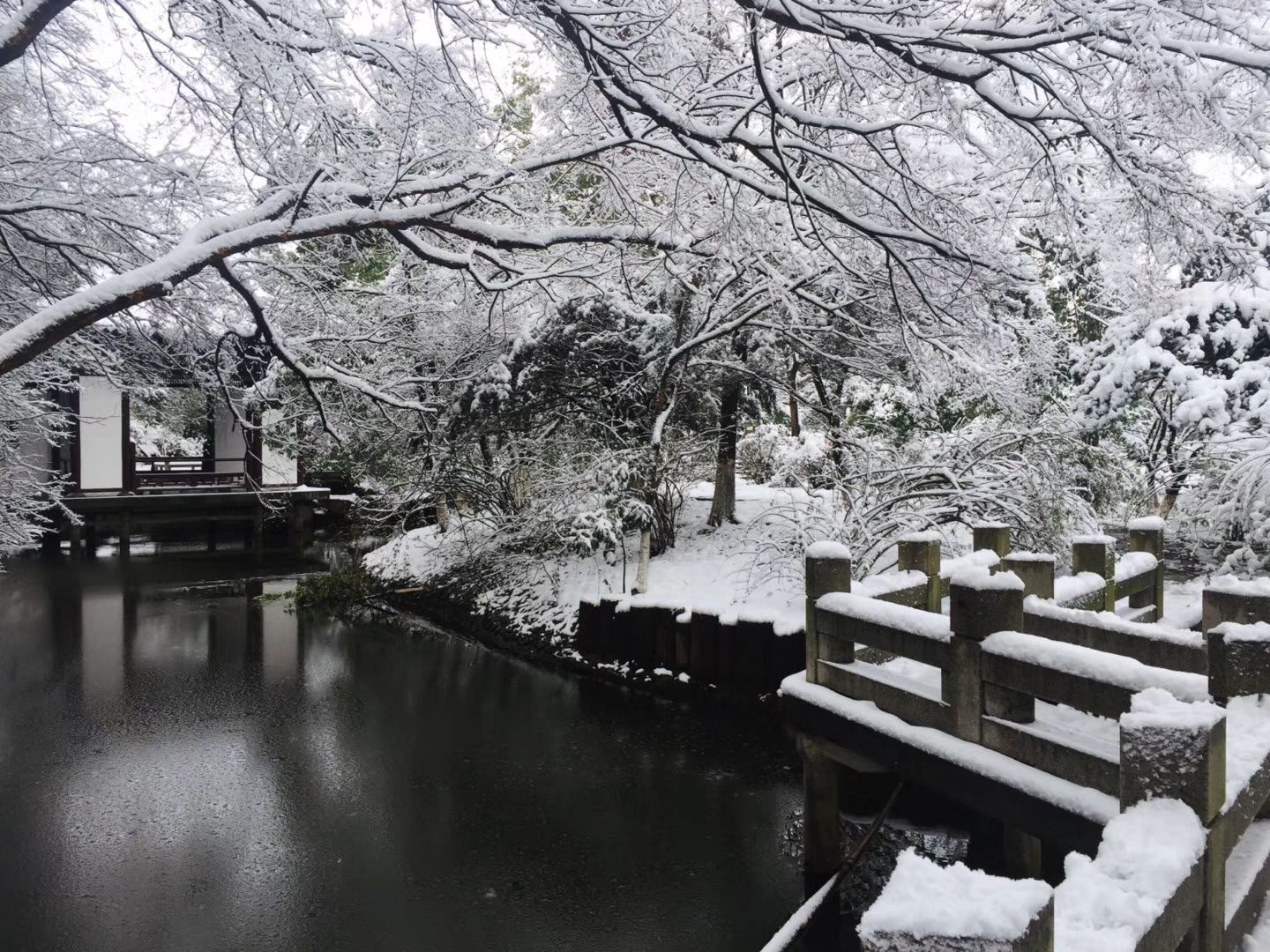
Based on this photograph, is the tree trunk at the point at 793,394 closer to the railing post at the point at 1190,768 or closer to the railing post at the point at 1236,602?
the railing post at the point at 1236,602

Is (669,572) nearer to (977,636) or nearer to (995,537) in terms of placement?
(995,537)

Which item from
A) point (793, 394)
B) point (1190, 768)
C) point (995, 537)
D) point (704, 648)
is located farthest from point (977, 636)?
point (793, 394)

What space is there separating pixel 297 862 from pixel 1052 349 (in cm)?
1102

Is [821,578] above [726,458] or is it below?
below

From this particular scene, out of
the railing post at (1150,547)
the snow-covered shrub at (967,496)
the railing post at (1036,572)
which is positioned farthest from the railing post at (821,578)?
the snow-covered shrub at (967,496)

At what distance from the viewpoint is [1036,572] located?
5.04 metres

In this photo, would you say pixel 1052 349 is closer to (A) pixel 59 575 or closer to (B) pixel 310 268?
(B) pixel 310 268

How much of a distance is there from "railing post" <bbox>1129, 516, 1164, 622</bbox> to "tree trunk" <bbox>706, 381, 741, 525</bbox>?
651cm

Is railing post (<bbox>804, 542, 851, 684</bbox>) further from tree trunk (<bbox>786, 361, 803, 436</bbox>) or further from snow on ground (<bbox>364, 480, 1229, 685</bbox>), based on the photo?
tree trunk (<bbox>786, 361, 803, 436</bbox>)

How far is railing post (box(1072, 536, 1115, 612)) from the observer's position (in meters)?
5.56

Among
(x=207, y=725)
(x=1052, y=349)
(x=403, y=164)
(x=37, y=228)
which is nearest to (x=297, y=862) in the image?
(x=207, y=725)

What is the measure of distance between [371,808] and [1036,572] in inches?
219

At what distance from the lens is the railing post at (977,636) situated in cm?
377

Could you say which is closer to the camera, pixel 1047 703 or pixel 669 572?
pixel 1047 703
